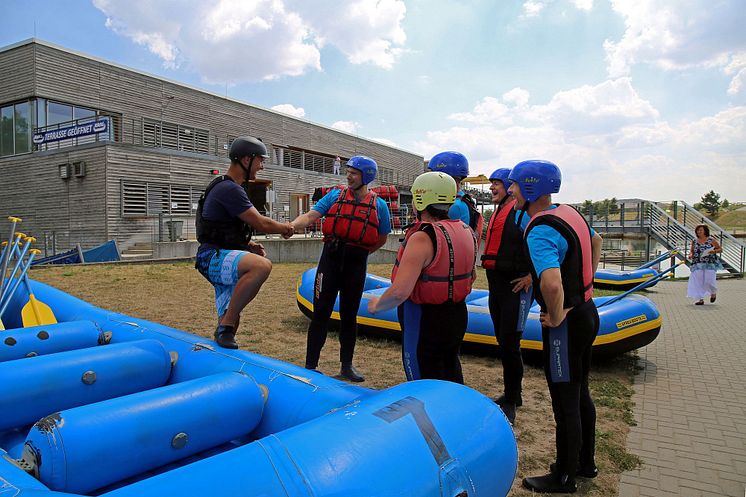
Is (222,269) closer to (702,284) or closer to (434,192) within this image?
(434,192)

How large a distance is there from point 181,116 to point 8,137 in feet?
22.3

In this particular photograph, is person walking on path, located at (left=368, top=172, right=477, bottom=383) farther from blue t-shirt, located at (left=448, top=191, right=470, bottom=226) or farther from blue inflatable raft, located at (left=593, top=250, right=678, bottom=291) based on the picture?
blue inflatable raft, located at (left=593, top=250, right=678, bottom=291)

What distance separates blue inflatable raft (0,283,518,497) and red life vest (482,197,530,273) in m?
1.68

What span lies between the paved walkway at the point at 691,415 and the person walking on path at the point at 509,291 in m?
0.86

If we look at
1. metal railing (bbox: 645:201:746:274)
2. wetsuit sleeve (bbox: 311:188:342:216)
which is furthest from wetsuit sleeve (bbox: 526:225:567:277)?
metal railing (bbox: 645:201:746:274)

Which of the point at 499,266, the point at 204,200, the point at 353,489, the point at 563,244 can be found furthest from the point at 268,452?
the point at 499,266

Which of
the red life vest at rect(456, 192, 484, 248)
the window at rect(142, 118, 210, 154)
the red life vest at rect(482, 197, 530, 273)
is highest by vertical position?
the window at rect(142, 118, 210, 154)

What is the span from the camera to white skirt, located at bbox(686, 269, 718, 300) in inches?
386

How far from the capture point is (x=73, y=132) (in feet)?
59.7

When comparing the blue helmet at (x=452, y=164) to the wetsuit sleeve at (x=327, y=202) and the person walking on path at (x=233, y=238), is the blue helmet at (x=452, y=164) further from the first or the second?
the person walking on path at (x=233, y=238)

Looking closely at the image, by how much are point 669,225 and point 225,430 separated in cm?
1874

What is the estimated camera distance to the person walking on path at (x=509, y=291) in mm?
3633

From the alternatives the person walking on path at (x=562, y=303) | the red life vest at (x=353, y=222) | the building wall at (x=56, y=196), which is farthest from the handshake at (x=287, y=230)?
the building wall at (x=56, y=196)

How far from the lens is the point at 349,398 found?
2297mm
